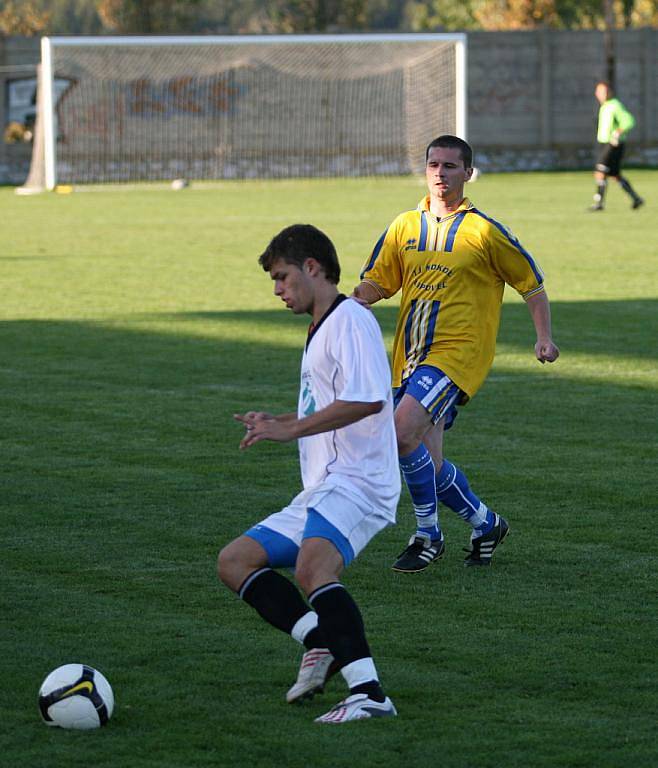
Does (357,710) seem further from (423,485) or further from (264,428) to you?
(423,485)

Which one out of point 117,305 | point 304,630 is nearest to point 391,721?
point 304,630

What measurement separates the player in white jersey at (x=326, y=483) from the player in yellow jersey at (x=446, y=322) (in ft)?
5.61

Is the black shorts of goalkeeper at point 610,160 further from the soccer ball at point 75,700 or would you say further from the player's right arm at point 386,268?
the soccer ball at point 75,700

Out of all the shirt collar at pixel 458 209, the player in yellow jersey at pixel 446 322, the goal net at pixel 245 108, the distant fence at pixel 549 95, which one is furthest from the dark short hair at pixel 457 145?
the distant fence at pixel 549 95

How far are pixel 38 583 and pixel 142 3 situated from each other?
65.8 meters

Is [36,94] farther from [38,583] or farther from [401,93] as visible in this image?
[38,583]

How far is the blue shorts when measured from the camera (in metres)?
6.51

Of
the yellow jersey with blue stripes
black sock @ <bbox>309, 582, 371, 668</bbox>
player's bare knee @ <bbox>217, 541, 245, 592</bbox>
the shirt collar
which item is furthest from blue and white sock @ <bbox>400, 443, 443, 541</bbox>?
black sock @ <bbox>309, 582, 371, 668</bbox>

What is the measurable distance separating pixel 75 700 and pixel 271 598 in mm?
692

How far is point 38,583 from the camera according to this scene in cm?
624

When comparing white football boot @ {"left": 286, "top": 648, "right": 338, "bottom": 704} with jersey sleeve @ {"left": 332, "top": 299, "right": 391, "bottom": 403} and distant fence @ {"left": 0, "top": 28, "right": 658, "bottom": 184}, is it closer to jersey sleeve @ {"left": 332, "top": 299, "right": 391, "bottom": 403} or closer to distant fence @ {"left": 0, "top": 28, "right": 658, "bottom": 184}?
jersey sleeve @ {"left": 332, "top": 299, "right": 391, "bottom": 403}

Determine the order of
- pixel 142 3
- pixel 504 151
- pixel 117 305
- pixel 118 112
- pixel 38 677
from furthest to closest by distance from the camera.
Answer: pixel 142 3, pixel 504 151, pixel 118 112, pixel 117 305, pixel 38 677

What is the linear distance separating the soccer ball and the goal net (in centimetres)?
3721

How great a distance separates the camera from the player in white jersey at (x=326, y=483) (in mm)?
4582
